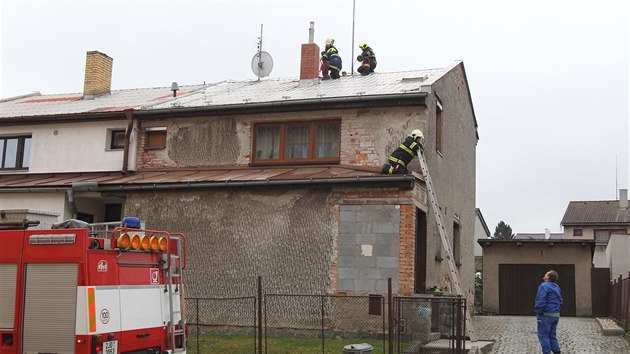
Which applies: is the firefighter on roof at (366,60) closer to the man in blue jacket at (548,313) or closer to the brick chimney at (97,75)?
the brick chimney at (97,75)

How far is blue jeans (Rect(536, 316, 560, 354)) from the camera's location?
41.9 ft

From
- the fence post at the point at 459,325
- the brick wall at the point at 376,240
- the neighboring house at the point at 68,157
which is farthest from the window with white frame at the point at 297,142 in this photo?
the fence post at the point at 459,325

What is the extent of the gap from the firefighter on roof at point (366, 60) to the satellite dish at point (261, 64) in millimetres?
3302

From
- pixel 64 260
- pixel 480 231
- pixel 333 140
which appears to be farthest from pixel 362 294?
pixel 480 231

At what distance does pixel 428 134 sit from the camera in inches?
670

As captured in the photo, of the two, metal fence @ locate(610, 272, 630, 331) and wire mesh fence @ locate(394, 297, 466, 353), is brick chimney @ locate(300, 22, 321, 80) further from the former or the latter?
metal fence @ locate(610, 272, 630, 331)

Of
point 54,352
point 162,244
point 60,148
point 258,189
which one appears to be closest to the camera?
point 54,352

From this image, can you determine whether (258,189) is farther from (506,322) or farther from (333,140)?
(506,322)

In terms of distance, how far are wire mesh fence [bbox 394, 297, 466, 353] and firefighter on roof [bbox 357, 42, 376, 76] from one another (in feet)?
29.4

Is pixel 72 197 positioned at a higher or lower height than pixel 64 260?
higher

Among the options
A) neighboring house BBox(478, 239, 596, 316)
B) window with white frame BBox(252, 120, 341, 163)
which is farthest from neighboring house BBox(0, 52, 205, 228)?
neighboring house BBox(478, 239, 596, 316)

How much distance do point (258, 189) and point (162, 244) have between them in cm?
696

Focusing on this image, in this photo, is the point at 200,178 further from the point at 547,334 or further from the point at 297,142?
the point at 547,334

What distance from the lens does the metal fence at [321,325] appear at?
536 inches
